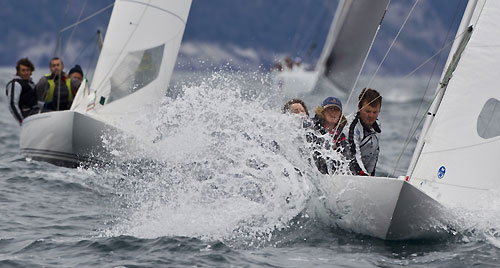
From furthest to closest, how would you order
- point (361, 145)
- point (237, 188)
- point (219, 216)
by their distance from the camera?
point (361, 145), point (237, 188), point (219, 216)

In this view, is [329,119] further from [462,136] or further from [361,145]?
[462,136]

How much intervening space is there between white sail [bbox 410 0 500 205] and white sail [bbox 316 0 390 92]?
4.06 metres

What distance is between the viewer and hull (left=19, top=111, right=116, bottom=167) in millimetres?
9984

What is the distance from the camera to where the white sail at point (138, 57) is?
10719mm

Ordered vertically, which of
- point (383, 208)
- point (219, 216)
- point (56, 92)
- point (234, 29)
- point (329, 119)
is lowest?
point (219, 216)

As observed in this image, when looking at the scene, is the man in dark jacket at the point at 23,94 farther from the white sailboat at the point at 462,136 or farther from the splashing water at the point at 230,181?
the white sailboat at the point at 462,136

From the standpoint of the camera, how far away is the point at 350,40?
1128 cm

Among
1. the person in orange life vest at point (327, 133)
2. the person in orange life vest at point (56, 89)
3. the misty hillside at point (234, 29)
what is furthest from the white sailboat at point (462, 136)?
the misty hillside at point (234, 29)

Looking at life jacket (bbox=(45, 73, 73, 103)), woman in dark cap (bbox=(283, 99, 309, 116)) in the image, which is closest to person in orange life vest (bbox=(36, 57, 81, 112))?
life jacket (bbox=(45, 73, 73, 103))

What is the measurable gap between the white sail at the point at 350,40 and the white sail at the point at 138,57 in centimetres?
197

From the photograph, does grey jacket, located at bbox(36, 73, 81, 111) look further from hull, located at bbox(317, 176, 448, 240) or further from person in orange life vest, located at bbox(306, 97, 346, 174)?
hull, located at bbox(317, 176, 448, 240)

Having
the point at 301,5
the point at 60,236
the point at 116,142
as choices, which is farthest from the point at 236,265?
the point at 301,5

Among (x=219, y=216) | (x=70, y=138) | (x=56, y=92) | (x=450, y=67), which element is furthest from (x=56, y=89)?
(x=450, y=67)

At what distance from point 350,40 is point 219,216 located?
18.2 feet
